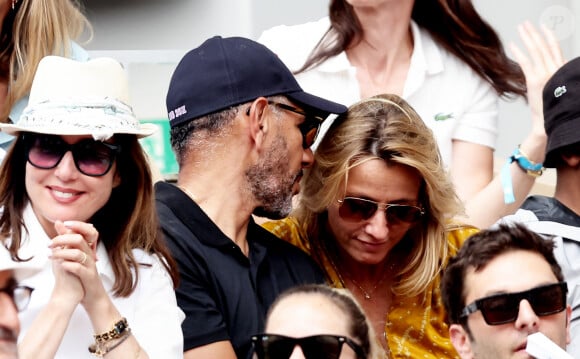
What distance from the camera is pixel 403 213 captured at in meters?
3.88

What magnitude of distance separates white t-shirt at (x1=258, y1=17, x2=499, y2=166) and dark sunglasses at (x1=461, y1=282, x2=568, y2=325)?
1.36m

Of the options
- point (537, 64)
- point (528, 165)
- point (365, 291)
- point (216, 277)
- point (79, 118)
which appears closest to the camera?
point (79, 118)

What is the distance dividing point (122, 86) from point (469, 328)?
1101 mm

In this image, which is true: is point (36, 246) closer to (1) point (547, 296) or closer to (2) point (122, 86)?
(2) point (122, 86)

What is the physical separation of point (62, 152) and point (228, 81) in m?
0.78

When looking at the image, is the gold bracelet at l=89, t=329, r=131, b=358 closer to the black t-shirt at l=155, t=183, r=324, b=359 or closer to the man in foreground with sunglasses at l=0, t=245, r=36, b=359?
the black t-shirt at l=155, t=183, r=324, b=359

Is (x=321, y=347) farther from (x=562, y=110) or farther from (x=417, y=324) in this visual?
(x=562, y=110)

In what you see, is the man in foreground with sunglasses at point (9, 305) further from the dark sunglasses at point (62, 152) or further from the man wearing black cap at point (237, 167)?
the man wearing black cap at point (237, 167)

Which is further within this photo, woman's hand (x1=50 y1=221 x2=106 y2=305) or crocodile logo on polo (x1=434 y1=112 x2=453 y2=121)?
crocodile logo on polo (x1=434 y1=112 x2=453 y2=121)

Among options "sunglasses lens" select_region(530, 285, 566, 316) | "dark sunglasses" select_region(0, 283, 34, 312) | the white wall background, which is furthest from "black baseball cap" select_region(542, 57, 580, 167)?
"dark sunglasses" select_region(0, 283, 34, 312)

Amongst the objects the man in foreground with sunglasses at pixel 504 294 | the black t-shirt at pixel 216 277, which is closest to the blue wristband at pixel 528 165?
the man in foreground with sunglasses at pixel 504 294

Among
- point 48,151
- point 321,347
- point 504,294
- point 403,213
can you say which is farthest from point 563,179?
point 48,151

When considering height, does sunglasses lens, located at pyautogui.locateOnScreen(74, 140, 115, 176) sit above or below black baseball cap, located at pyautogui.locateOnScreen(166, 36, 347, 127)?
below

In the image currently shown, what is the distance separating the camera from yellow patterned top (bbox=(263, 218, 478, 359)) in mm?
3902
